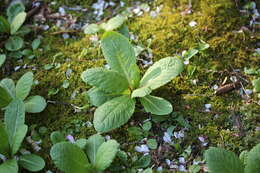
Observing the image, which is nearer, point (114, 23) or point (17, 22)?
point (114, 23)

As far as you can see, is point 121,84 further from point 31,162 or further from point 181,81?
point 31,162

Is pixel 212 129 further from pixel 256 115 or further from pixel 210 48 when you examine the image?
pixel 210 48

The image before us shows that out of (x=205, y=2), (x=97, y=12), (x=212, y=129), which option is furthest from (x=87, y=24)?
(x=212, y=129)

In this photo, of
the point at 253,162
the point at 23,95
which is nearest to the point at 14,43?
the point at 23,95

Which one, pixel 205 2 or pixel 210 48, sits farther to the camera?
pixel 205 2

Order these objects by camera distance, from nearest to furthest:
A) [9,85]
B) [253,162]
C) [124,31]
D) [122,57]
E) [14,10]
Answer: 1. [253,162]
2. [122,57]
3. [9,85]
4. [124,31]
5. [14,10]

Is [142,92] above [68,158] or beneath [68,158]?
above
